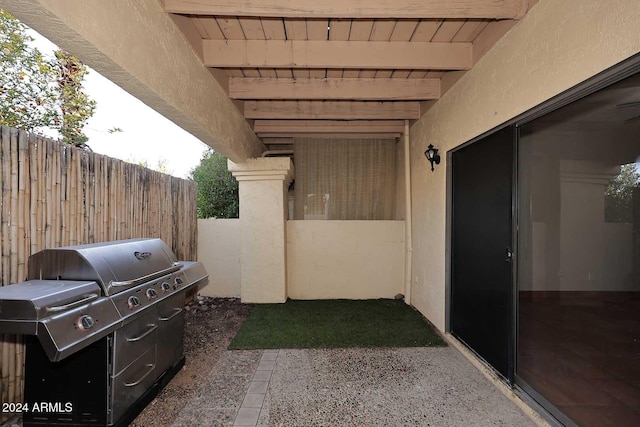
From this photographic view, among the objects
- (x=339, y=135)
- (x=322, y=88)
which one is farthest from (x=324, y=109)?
(x=339, y=135)

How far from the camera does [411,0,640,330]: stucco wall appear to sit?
5.60 ft

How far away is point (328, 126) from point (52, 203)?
3.94 metres

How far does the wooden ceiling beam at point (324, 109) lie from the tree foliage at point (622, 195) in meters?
2.76

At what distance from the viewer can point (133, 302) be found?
2.19m

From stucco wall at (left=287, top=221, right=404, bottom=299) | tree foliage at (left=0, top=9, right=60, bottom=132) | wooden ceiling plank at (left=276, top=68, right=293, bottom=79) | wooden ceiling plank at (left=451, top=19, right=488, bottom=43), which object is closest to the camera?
wooden ceiling plank at (left=451, top=19, right=488, bottom=43)

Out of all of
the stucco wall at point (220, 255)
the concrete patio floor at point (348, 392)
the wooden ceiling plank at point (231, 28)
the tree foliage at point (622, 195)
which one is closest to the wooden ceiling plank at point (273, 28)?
the wooden ceiling plank at point (231, 28)

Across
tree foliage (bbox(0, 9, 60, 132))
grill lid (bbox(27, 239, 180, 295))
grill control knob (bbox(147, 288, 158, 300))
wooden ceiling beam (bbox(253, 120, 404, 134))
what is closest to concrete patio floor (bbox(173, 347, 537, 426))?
grill control knob (bbox(147, 288, 158, 300))

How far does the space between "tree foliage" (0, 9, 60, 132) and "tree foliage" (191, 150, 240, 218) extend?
337cm

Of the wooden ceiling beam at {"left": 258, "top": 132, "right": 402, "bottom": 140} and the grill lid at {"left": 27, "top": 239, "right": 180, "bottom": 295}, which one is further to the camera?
the wooden ceiling beam at {"left": 258, "top": 132, "right": 402, "bottom": 140}

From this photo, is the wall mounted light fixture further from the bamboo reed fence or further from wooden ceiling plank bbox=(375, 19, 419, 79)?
the bamboo reed fence

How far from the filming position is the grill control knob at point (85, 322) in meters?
1.73

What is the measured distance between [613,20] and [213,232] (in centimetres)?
588

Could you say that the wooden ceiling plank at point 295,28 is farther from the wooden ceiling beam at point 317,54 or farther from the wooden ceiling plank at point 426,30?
the wooden ceiling plank at point 426,30

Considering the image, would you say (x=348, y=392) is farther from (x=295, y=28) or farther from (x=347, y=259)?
(x=295, y=28)
